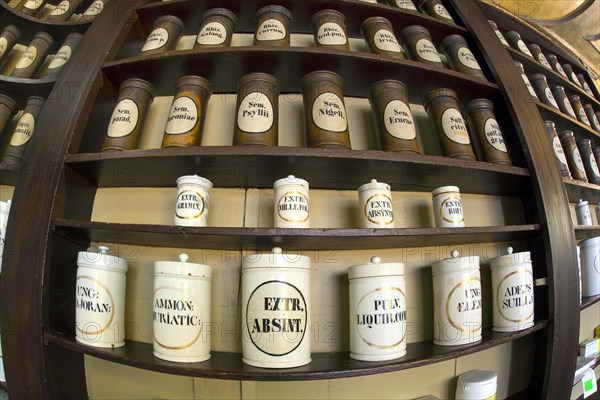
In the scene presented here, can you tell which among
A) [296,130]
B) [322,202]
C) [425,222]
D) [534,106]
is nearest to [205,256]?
[322,202]

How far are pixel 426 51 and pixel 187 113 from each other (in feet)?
2.52

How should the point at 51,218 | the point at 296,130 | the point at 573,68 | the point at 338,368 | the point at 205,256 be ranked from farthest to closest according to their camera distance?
the point at 573,68, the point at 296,130, the point at 205,256, the point at 51,218, the point at 338,368

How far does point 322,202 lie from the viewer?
1.04 metres

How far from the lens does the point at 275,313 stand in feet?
2.52

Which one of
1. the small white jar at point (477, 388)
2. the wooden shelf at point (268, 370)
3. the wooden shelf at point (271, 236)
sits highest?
the wooden shelf at point (271, 236)

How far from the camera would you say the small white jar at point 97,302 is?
827mm

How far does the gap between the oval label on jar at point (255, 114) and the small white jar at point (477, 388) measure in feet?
2.85

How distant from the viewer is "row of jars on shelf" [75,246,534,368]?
77 cm

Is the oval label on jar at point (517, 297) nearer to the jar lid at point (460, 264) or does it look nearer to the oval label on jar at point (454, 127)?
the jar lid at point (460, 264)

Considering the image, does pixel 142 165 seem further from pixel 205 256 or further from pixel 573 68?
pixel 573 68

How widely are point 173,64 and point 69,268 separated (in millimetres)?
623

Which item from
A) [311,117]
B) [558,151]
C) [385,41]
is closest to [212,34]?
[311,117]

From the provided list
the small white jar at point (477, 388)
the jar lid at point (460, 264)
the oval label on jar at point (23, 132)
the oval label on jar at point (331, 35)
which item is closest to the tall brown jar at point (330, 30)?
the oval label on jar at point (331, 35)

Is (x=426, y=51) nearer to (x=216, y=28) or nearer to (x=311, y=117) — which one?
(x=311, y=117)
